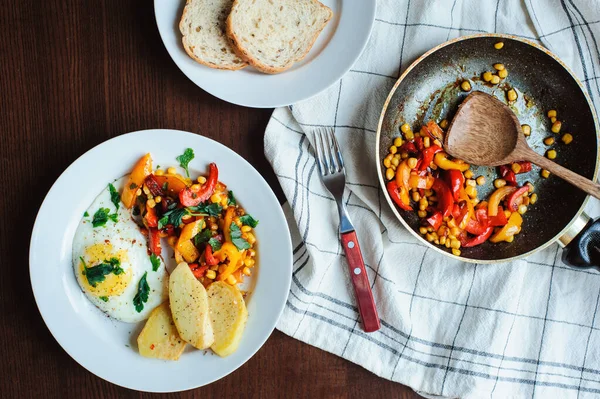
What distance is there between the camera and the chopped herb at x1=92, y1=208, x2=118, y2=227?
119 inches

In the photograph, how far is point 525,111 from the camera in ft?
10.8

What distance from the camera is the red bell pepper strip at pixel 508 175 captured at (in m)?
3.25

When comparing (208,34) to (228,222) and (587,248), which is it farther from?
(587,248)

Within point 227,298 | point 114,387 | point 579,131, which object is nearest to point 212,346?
point 227,298

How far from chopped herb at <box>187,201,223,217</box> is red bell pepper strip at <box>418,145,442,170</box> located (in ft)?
3.67

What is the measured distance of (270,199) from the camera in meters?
3.04

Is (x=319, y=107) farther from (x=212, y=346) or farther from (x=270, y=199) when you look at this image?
(x=212, y=346)

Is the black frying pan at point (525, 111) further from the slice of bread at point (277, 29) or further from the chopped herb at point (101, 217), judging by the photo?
the chopped herb at point (101, 217)

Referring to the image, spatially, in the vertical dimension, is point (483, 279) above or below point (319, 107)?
below

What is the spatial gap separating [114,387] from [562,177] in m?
2.71

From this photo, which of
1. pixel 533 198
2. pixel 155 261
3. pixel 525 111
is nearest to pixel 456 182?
pixel 533 198

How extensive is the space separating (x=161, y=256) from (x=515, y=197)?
6.50 ft

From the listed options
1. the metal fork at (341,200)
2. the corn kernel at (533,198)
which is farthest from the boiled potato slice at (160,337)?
the corn kernel at (533,198)

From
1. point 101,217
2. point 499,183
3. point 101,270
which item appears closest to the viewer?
point 101,270
